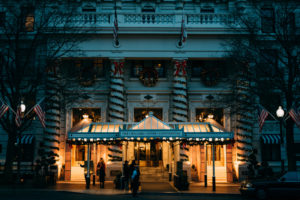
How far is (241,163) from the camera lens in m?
26.2

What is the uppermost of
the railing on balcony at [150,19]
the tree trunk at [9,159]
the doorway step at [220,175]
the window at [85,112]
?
the railing on balcony at [150,19]

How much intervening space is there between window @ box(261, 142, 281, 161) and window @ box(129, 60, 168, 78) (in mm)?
10305

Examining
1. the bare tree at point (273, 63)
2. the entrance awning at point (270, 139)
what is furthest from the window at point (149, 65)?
the entrance awning at point (270, 139)

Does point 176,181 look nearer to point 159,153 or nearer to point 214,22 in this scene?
point 159,153

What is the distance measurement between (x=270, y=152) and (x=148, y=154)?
33.0 ft

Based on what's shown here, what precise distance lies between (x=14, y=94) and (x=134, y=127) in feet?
27.2

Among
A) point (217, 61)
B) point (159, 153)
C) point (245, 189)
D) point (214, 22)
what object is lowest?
point (245, 189)

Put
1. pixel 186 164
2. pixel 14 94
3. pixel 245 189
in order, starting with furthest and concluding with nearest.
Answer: pixel 186 164 < pixel 14 94 < pixel 245 189

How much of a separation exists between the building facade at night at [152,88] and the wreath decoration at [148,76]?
0.27 ft

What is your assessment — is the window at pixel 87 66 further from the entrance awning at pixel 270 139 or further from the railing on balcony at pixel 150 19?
the entrance awning at pixel 270 139

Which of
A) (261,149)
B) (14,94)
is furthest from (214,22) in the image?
(14,94)

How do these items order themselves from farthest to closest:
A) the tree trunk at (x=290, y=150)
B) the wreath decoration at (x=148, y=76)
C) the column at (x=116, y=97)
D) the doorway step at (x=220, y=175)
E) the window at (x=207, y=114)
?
the window at (x=207, y=114) < the wreath decoration at (x=148, y=76) < the doorway step at (x=220, y=175) < the column at (x=116, y=97) < the tree trunk at (x=290, y=150)

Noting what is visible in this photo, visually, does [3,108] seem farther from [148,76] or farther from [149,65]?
[149,65]

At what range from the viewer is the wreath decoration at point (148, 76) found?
2795 centimetres
